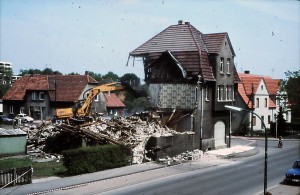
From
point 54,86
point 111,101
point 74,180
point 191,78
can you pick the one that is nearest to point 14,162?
point 74,180

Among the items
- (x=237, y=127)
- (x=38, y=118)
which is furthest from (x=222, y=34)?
(x=38, y=118)

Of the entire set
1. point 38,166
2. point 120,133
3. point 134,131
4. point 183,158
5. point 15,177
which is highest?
point 134,131

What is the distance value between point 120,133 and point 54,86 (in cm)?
2798

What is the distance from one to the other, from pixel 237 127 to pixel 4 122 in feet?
116

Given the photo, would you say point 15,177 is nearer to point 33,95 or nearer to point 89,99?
point 89,99

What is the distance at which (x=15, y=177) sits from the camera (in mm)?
20359

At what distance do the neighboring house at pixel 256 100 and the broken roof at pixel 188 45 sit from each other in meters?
16.6

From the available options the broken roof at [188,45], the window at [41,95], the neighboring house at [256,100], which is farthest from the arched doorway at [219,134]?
the window at [41,95]

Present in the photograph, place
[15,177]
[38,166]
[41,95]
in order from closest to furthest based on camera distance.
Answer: [15,177]
[38,166]
[41,95]

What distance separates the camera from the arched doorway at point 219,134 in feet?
127

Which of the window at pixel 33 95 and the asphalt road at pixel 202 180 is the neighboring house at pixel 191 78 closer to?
the asphalt road at pixel 202 180

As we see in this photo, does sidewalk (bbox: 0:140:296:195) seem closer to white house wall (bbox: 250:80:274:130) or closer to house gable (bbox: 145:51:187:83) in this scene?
house gable (bbox: 145:51:187:83)

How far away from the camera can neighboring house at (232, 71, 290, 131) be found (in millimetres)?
54156

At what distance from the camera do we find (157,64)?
3672cm
